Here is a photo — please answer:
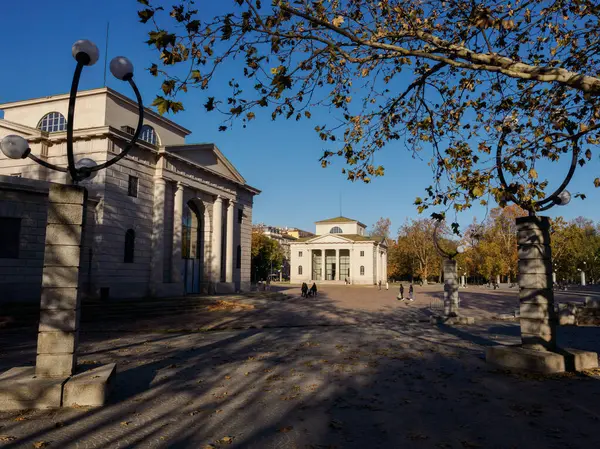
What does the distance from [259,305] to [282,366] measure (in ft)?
66.3

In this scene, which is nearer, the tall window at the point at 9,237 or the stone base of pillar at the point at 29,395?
the stone base of pillar at the point at 29,395

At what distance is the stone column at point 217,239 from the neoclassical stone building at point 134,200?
79 millimetres

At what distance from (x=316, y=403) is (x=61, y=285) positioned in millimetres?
4340

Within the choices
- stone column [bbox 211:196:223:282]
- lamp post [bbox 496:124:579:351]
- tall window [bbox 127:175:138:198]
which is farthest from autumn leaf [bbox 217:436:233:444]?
stone column [bbox 211:196:223:282]

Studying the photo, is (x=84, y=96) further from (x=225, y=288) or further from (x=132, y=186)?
(x=225, y=288)

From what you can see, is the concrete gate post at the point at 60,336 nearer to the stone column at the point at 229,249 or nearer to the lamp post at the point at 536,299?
the lamp post at the point at 536,299

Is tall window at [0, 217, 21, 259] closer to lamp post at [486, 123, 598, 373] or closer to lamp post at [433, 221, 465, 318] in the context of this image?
lamp post at [433, 221, 465, 318]

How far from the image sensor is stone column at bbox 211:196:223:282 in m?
33.8

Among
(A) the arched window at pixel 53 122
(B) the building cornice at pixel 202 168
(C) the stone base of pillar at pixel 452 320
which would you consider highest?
(A) the arched window at pixel 53 122

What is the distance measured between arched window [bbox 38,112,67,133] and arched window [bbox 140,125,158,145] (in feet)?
15.7

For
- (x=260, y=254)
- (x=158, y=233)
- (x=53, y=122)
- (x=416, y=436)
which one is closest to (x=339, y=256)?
(x=260, y=254)

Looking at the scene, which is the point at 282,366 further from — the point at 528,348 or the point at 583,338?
the point at 583,338

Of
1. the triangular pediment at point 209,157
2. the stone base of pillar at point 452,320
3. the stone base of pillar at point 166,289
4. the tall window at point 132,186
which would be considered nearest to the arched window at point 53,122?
the tall window at point 132,186

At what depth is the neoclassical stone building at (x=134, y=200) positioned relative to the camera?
2325 centimetres
